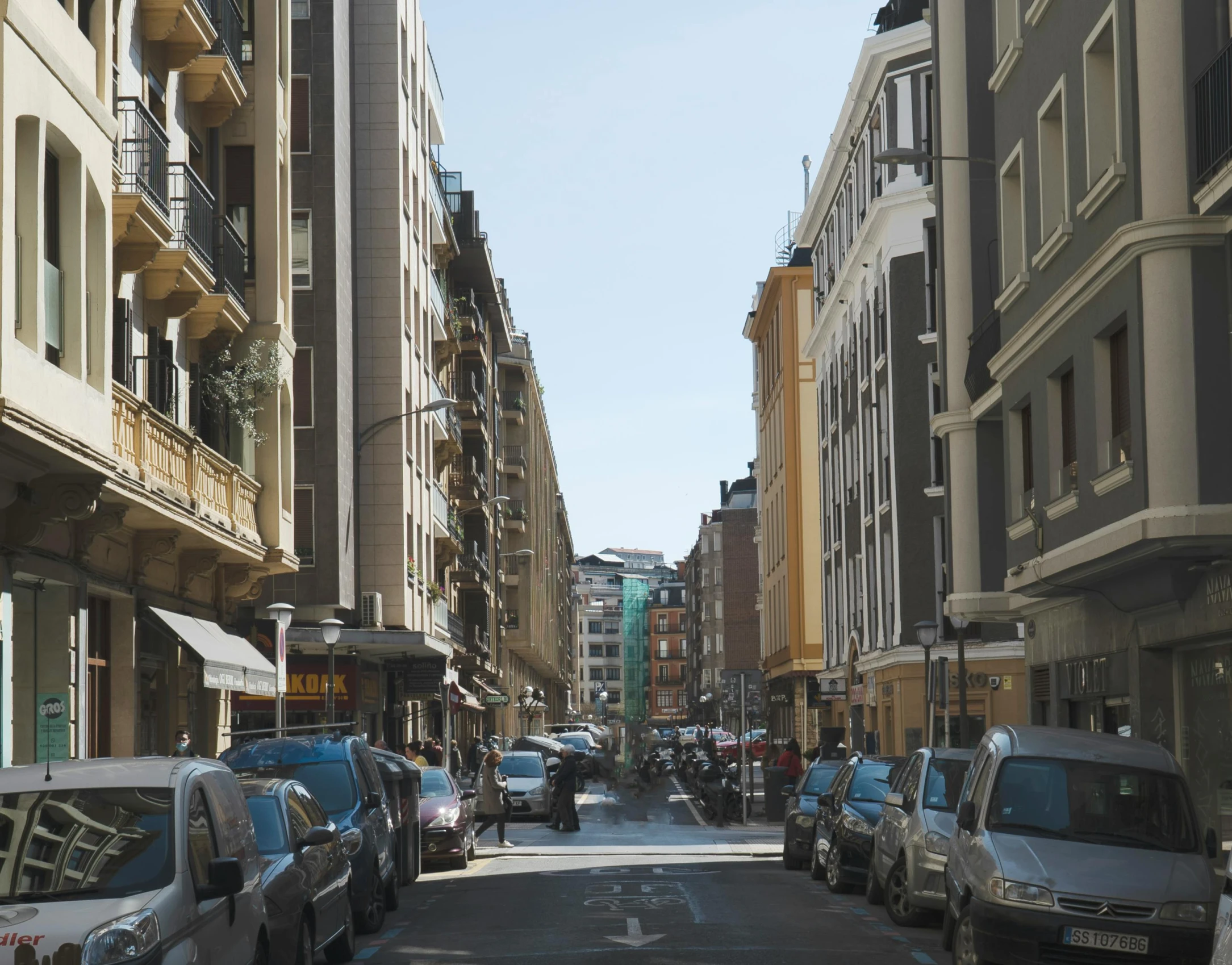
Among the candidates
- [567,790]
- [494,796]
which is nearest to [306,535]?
[567,790]

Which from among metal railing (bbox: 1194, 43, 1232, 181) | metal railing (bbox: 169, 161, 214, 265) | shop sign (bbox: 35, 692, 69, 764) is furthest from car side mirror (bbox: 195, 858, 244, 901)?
metal railing (bbox: 169, 161, 214, 265)

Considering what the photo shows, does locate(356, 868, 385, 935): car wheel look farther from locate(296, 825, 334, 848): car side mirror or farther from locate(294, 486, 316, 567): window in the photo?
locate(294, 486, 316, 567): window

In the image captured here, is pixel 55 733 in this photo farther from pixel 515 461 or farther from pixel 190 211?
pixel 515 461

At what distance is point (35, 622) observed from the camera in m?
20.3

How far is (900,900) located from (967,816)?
4543 millimetres

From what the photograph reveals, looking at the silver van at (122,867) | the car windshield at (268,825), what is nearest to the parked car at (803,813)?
the car windshield at (268,825)

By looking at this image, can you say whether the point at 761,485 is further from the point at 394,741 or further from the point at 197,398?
the point at 197,398

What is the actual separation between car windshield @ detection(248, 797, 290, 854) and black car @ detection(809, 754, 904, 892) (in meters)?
8.67

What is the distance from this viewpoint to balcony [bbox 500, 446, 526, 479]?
85438 millimetres

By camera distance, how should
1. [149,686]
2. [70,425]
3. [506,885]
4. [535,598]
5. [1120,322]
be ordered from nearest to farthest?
[70,425], [1120,322], [506,885], [149,686], [535,598]

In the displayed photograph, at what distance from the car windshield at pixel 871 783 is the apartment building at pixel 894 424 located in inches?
654

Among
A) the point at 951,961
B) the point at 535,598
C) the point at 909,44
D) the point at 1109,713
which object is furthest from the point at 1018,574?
the point at 535,598

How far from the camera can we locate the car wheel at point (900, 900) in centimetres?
1733

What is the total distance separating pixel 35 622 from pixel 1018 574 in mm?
11810
